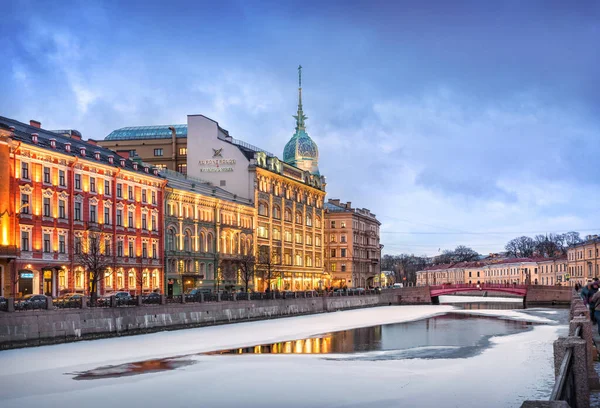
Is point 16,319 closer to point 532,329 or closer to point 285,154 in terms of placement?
point 532,329

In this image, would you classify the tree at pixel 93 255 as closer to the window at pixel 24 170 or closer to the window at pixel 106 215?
the window at pixel 106 215

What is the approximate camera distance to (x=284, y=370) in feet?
98.2

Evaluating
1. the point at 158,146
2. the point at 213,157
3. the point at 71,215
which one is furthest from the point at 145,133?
the point at 71,215

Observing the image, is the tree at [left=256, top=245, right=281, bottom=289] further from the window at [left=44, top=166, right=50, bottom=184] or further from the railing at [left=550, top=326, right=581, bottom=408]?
the railing at [left=550, top=326, right=581, bottom=408]

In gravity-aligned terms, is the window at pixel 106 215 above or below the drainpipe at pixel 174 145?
below

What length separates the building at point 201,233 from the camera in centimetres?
7288

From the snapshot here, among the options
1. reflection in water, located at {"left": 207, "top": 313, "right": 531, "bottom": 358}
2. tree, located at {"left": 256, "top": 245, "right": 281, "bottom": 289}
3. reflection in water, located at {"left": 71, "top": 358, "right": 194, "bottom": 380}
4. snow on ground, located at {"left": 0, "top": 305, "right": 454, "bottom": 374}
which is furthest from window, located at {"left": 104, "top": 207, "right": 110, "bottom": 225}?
reflection in water, located at {"left": 71, "top": 358, "right": 194, "bottom": 380}

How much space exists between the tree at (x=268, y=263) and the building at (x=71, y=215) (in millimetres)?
19378

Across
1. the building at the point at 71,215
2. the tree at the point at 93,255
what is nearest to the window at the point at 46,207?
the building at the point at 71,215

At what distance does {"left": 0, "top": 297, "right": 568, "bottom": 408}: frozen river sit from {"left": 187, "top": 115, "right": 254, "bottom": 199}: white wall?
41.4 meters

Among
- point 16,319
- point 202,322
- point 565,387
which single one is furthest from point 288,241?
point 565,387

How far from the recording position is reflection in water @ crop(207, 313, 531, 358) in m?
38.9

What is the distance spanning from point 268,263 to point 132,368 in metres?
54.7

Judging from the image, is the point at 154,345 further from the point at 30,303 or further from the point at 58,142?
the point at 58,142
